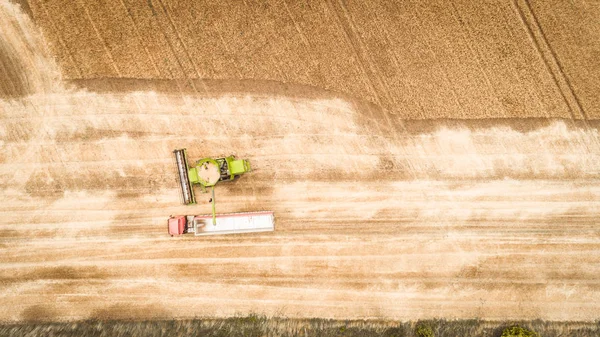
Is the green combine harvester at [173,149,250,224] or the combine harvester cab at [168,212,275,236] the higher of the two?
the green combine harvester at [173,149,250,224]

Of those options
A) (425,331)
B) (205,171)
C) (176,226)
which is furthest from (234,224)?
(425,331)

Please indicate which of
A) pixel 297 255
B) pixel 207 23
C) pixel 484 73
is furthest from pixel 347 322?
pixel 207 23

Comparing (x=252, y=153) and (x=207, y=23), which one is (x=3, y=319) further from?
(x=207, y=23)

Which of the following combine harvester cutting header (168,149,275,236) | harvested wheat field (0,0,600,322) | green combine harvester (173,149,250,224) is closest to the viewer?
green combine harvester (173,149,250,224)

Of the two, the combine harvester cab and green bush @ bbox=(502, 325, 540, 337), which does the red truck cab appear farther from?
green bush @ bbox=(502, 325, 540, 337)

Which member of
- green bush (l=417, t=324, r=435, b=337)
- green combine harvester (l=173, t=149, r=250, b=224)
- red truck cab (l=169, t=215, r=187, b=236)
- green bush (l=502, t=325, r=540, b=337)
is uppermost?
green combine harvester (l=173, t=149, r=250, b=224)

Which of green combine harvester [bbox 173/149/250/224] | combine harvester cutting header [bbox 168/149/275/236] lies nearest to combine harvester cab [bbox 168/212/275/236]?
combine harvester cutting header [bbox 168/149/275/236]
